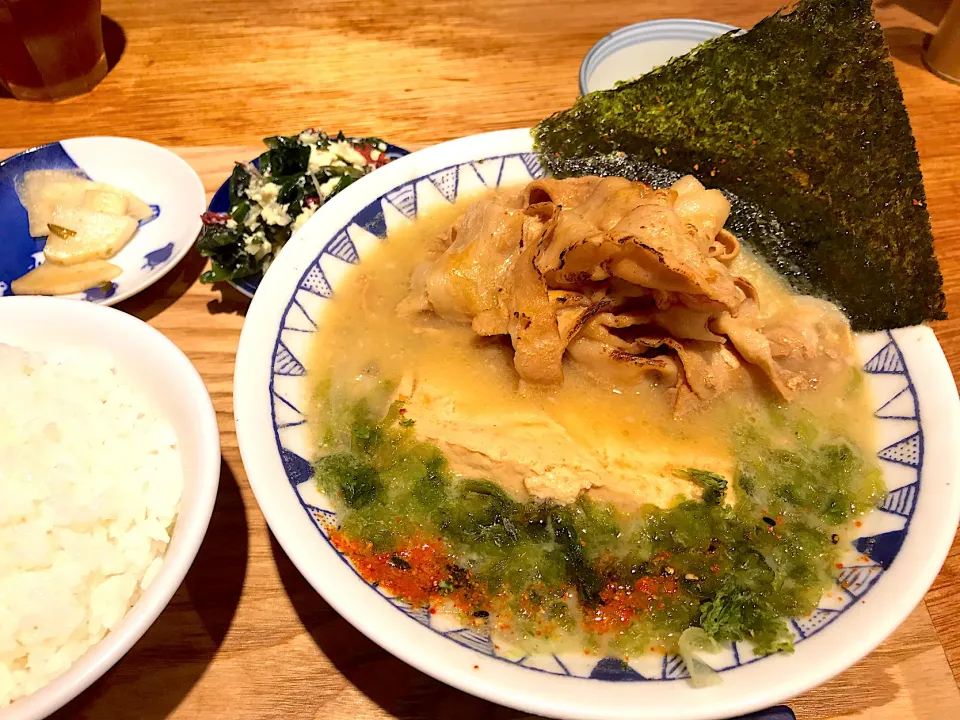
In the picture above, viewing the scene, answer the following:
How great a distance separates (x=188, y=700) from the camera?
5.12ft

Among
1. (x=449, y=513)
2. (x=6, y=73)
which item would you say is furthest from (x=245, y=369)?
(x=6, y=73)

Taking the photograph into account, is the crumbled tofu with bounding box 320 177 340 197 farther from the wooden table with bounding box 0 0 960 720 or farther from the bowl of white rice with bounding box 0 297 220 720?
the bowl of white rice with bounding box 0 297 220 720

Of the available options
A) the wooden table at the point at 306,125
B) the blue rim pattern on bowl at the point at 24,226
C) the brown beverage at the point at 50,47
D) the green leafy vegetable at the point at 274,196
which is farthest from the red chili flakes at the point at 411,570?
the brown beverage at the point at 50,47

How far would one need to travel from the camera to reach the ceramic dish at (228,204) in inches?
94.0

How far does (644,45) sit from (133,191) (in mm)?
2766

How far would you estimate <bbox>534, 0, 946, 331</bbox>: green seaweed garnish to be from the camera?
1.95 meters

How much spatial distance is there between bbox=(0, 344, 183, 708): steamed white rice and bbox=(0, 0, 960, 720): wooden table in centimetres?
29

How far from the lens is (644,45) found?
3420 millimetres

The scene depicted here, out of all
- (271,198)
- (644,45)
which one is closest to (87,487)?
(271,198)

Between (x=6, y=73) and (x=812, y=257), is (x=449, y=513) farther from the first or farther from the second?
(x=6, y=73)

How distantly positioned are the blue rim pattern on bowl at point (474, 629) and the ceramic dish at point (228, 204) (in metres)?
0.47

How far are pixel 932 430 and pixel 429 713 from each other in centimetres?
155

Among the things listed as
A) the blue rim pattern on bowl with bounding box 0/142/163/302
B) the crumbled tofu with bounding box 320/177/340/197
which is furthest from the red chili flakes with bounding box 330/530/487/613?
the blue rim pattern on bowl with bounding box 0/142/163/302

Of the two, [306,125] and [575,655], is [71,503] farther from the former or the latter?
[306,125]
